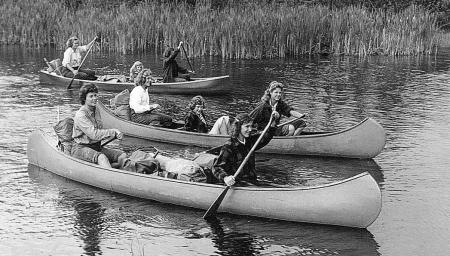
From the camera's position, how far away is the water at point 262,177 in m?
8.78

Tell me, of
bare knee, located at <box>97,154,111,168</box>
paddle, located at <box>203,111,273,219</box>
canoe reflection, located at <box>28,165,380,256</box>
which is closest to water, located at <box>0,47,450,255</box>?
canoe reflection, located at <box>28,165,380,256</box>

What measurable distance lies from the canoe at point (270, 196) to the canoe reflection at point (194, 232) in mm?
130

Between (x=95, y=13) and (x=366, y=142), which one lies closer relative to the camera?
(x=366, y=142)

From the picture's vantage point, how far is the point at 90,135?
1052 centimetres

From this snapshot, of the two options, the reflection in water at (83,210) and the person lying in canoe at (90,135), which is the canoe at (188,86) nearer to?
the reflection in water at (83,210)

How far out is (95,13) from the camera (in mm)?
29812

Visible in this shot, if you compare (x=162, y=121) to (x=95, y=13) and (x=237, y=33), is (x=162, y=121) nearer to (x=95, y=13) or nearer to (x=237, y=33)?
(x=237, y=33)

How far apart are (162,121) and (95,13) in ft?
55.0

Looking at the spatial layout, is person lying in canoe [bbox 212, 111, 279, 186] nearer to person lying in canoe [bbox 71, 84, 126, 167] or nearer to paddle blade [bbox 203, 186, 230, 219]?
paddle blade [bbox 203, 186, 230, 219]

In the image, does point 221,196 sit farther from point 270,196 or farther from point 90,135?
point 90,135

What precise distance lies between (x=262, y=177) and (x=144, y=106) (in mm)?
3470

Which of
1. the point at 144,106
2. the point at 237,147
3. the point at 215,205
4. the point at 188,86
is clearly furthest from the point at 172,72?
the point at 215,205

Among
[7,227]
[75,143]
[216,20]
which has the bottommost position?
[7,227]

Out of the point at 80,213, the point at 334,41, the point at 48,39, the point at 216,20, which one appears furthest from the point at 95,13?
the point at 80,213
